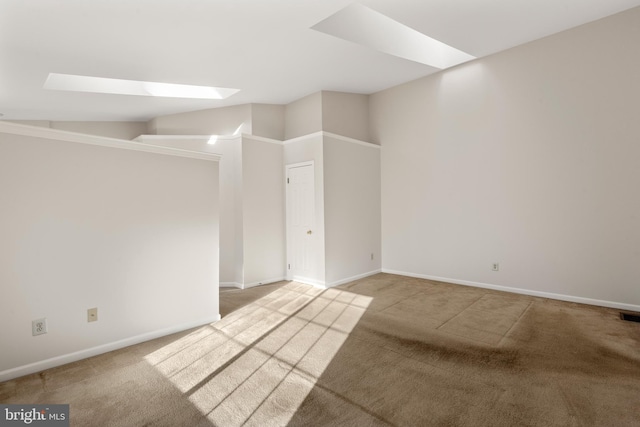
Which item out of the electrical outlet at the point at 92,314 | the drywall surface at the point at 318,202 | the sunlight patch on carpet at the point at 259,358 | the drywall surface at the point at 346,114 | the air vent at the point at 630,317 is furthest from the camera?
the drywall surface at the point at 346,114

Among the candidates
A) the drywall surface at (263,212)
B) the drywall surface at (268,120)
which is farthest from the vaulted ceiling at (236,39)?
the drywall surface at (263,212)

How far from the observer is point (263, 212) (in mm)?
5402

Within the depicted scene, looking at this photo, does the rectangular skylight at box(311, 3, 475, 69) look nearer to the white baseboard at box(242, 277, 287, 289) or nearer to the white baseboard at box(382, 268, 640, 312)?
the white baseboard at box(382, 268, 640, 312)

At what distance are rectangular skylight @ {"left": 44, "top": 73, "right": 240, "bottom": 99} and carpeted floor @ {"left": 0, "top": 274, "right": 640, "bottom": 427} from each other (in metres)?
4.00

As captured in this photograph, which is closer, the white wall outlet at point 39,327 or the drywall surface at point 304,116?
the white wall outlet at point 39,327

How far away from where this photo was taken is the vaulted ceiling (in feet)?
10.2

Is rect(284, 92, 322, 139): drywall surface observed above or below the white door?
above

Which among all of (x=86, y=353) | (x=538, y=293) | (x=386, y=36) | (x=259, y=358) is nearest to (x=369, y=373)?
(x=259, y=358)

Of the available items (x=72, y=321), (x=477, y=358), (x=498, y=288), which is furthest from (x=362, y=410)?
(x=498, y=288)

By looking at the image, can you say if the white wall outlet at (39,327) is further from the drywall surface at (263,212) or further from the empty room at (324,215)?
the drywall surface at (263,212)

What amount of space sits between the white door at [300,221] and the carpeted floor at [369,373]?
1511 millimetres
